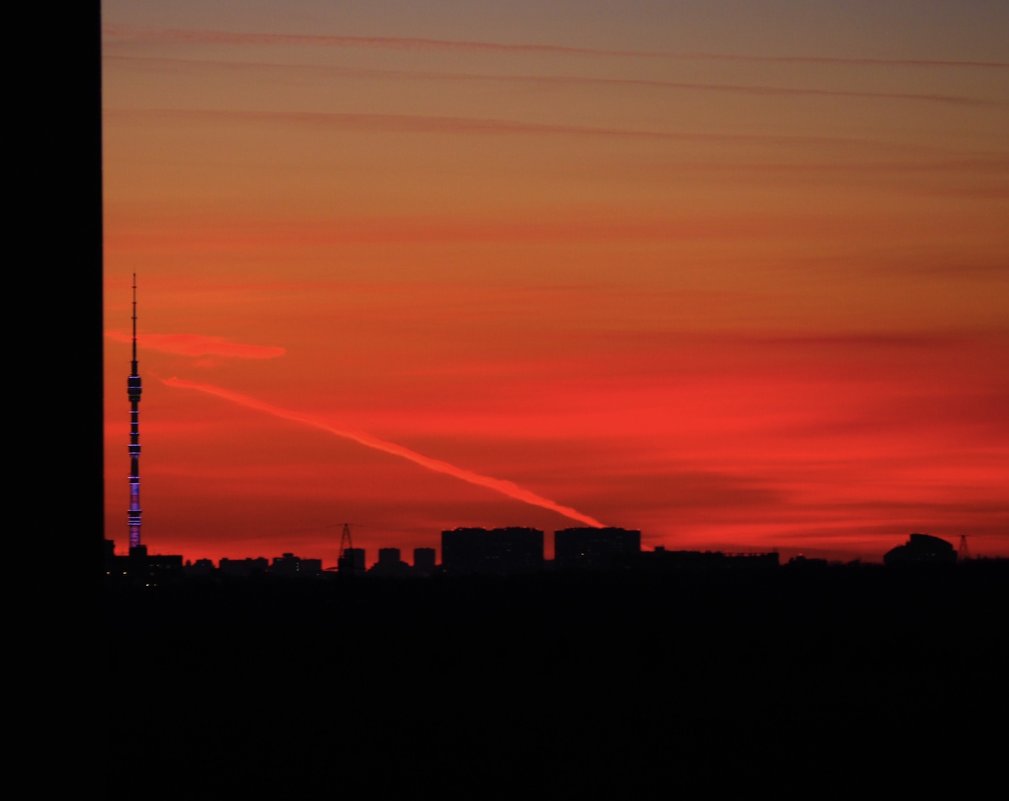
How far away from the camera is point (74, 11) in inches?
317

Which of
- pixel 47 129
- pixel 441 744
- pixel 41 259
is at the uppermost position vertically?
pixel 47 129

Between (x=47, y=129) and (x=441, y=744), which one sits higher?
(x=47, y=129)

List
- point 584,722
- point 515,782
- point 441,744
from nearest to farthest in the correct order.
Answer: point 515,782
point 441,744
point 584,722

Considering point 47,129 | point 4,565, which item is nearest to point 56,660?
point 4,565

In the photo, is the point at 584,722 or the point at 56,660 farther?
the point at 584,722

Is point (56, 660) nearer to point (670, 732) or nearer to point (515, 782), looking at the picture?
point (515, 782)

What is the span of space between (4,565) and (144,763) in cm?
13580

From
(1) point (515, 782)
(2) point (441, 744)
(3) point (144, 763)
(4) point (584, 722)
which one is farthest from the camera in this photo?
(4) point (584, 722)

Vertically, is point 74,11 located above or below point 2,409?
above

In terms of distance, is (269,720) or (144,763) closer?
(144,763)

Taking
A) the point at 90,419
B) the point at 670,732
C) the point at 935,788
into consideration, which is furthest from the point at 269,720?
the point at 90,419

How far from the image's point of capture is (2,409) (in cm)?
786

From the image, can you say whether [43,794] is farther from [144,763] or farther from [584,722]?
[584,722]

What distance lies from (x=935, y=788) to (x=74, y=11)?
96.0m
